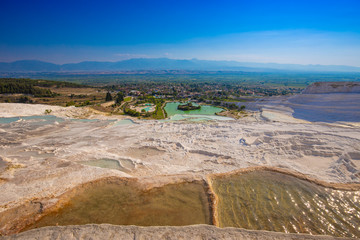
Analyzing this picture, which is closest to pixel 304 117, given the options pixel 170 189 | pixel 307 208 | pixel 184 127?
pixel 184 127

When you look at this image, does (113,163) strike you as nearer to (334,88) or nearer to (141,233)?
(141,233)

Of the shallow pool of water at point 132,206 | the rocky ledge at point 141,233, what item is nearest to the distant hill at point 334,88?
the rocky ledge at point 141,233

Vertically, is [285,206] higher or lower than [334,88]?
lower

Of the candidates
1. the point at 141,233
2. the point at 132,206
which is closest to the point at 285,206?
the point at 141,233

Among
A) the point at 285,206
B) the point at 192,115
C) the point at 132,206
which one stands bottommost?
the point at 285,206

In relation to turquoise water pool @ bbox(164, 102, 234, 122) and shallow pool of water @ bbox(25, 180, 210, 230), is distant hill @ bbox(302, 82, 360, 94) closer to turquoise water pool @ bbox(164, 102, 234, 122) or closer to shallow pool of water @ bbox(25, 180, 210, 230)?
turquoise water pool @ bbox(164, 102, 234, 122)

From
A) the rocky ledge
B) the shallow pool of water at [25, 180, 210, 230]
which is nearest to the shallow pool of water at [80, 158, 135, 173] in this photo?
the shallow pool of water at [25, 180, 210, 230]

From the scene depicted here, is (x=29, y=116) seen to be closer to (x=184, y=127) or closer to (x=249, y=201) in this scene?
(x=184, y=127)
